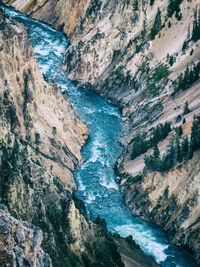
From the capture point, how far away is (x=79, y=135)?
11694 centimetres

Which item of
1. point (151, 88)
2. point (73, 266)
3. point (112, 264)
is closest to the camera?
point (73, 266)

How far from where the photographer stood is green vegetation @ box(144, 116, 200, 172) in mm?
100688

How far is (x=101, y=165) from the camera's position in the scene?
369 ft

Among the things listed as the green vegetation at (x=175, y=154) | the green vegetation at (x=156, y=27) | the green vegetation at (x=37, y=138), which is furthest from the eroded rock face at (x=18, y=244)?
the green vegetation at (x=156, y=27)

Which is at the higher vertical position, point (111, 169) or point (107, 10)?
point (107, 10)

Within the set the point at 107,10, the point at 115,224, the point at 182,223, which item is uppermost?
the point at 107,10

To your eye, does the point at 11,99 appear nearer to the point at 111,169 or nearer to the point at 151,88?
the point at 111,169

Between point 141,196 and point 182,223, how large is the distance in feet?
31.8

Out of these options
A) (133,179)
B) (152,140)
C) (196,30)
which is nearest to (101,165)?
(133,179)

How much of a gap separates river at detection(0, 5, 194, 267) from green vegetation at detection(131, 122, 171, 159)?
4308 mm

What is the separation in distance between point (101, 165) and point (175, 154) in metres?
14.3

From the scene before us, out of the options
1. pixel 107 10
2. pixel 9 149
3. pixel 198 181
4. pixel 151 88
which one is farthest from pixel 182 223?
pixel 107 10

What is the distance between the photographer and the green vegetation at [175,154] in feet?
330

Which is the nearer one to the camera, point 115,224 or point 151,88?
point 115,224
